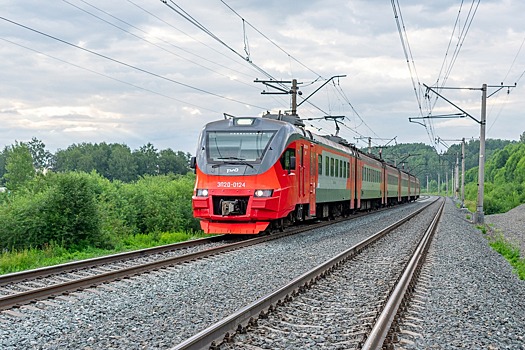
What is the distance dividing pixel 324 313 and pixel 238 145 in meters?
9.60

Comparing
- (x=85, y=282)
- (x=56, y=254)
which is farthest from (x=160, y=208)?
(x=85, y=282)

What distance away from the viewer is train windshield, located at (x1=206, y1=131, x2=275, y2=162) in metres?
16.5

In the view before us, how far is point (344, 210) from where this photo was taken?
2989 cm

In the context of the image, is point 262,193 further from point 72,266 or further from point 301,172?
point 72,266

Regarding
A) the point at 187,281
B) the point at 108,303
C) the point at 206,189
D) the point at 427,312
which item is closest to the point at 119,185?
the point at 206,189

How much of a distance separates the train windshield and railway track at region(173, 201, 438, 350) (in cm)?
519

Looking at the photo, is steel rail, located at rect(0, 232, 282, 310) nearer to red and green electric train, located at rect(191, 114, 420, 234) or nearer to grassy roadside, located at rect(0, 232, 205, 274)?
grassy roadside, located at rect(0, 232, 205, 274)

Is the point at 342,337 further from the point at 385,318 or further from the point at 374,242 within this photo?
the point at 374,242

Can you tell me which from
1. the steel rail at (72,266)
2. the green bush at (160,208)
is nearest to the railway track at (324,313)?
the steel rail at (72,266)

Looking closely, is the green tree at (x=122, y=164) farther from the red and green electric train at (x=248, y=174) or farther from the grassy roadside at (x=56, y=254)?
the red and green electric train at (x=248, y=174)

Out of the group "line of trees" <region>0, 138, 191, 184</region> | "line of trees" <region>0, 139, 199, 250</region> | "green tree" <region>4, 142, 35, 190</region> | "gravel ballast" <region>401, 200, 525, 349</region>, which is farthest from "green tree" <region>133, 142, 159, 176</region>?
"gravel ballast" <region>401, 200, 525, 349</region>

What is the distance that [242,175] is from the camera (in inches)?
640

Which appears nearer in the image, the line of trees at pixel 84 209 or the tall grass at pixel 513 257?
the tall grass at pixel 513 257

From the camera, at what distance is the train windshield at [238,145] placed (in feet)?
54.2
